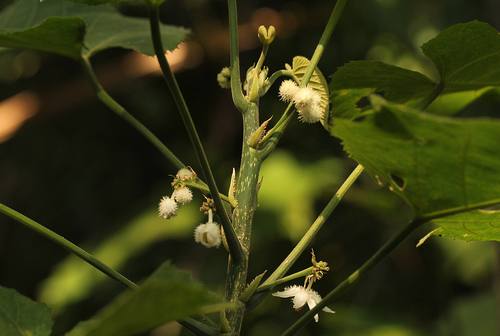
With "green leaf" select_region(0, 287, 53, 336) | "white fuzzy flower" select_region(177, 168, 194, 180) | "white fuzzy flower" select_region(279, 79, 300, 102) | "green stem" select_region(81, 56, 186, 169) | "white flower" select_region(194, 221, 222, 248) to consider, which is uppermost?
"white fuzzy flower" select_region(279, 79, 300, 102)

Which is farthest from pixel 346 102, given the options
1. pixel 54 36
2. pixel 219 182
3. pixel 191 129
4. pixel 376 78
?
pixel 219 182

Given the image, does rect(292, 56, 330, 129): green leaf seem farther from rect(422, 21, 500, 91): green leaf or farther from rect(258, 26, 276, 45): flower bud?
rect(422, 21, 500, 91): green leaf

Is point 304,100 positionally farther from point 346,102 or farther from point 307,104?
point 346,102

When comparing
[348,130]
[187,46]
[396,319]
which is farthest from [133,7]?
[348,130]

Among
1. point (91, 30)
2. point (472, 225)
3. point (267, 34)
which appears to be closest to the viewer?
point (472, 225)

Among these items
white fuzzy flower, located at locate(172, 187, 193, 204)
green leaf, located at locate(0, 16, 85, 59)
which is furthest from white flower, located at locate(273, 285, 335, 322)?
green leaf, located at locate(0, 16, 85, 59)

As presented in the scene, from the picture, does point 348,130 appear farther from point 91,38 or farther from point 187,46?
point 187,46
